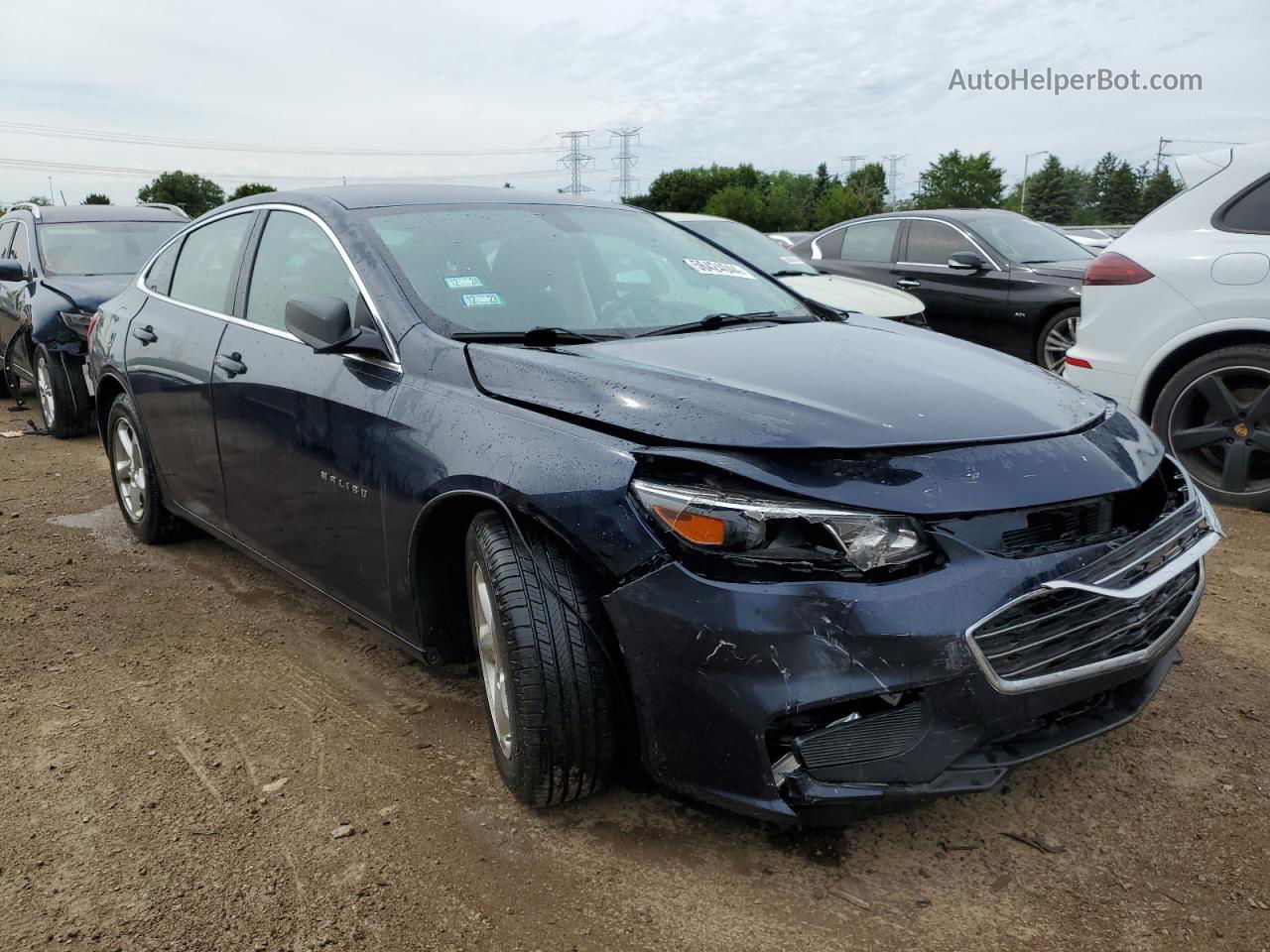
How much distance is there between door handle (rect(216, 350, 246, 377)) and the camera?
361 centimetres

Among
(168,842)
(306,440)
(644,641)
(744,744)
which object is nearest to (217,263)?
(306,440)

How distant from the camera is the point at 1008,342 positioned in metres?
8.34

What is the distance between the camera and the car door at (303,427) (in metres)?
2.98

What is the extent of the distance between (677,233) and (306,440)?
162 cm

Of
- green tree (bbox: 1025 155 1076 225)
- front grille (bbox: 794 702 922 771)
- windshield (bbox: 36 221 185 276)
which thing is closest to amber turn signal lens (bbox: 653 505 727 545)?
front grille (bbox: 794 702 922 771)

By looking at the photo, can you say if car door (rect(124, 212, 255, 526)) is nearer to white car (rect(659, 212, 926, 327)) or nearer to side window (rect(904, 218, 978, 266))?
white car (rect(659, 212, 926, 327))

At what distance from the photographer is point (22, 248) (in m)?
8.70

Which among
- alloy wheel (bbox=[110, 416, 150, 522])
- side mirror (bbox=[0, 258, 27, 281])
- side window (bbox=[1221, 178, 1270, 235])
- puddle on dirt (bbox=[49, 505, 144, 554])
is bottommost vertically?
puddle on dirt (bbox=[49, 505, 144, 554])

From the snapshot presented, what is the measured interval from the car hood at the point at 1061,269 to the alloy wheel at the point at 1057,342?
1.33 ft

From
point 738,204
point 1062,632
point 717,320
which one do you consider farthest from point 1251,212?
point 738,204

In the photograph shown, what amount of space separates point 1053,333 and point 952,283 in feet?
3.26

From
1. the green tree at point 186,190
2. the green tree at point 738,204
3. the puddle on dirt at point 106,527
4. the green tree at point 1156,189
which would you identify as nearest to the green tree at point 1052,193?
the green tree at point 1156,189

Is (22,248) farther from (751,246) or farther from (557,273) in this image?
(557,273)

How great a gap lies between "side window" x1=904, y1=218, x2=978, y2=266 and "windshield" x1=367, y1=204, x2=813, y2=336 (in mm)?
5612
